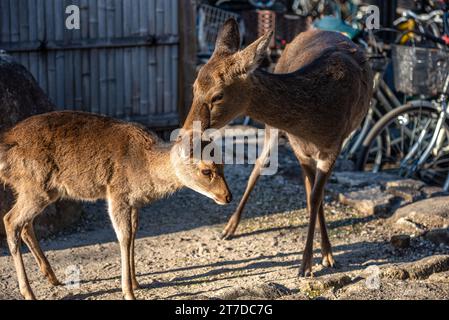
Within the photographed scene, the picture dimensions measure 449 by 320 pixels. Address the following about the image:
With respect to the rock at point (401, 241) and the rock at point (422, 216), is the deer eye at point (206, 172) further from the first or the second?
the rock at point (422, 216)

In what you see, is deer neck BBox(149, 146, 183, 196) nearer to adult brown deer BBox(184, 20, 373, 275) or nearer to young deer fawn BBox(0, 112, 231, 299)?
young deer fawn BBox(0, 112, 231, 299)

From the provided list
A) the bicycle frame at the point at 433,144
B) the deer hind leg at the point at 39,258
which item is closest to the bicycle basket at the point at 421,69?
the bicycle frame at the point at 433,144

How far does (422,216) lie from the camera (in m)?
7.53

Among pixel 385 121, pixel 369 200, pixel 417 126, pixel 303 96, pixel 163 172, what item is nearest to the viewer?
pixel 163 172

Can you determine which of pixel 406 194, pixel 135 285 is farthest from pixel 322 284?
pixel 406 194

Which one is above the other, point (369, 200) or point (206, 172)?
point (206, 172)

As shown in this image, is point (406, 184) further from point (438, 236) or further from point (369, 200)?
point (438, 236)

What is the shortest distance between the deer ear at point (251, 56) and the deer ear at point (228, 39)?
24 centimetres

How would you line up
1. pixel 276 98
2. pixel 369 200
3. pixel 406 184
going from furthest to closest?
pixel 406 184 < pixel 369 200 < pixel 276 98

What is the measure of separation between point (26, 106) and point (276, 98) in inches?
87.7

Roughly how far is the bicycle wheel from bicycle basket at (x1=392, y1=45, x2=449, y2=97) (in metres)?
0.18

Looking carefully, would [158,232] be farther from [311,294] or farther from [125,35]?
[125,35]

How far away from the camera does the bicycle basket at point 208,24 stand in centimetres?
1274

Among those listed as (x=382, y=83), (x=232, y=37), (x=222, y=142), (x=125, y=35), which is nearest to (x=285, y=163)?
(x=222, y=142)
